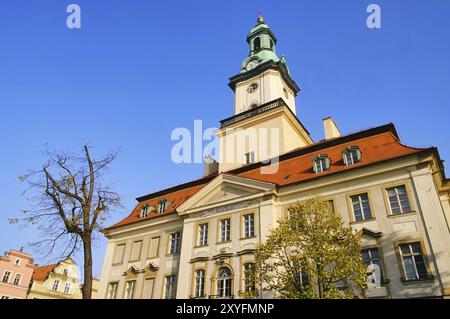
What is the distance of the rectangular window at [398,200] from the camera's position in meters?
19.2

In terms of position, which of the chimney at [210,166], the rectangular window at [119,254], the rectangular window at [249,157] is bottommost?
the rectangular window at [119,254]

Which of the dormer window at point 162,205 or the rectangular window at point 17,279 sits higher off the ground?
the dormer window at point 162,205

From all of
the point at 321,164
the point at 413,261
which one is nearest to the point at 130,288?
the point at 321,164

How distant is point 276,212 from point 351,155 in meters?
6.35

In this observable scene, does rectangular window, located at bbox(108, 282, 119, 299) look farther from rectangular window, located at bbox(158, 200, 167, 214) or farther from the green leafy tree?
the green leafy tree

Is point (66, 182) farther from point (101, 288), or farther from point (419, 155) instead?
point (419, 155)

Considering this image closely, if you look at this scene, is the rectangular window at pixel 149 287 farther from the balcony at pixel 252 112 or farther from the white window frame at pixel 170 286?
the balcony at pixel 252 112

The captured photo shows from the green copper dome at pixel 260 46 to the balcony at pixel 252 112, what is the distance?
7272 mm

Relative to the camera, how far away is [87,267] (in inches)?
719

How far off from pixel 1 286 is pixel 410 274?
50.2m

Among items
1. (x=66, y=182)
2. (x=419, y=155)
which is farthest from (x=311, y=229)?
(x=66, y=182)

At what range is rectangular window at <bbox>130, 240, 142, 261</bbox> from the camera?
94.7 ft

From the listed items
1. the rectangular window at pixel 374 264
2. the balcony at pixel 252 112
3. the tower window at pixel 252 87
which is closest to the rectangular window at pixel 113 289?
the balcony at pixel 252 112
